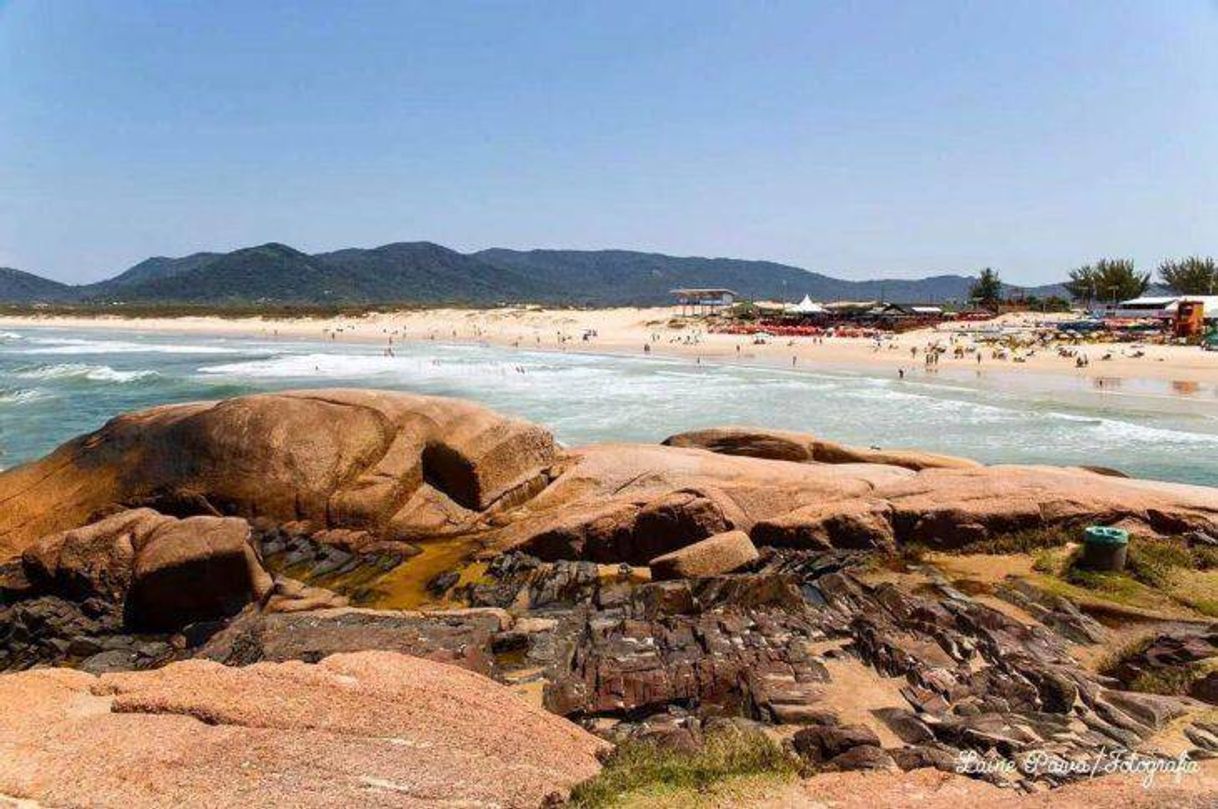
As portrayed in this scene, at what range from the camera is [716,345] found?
68750 millimetres

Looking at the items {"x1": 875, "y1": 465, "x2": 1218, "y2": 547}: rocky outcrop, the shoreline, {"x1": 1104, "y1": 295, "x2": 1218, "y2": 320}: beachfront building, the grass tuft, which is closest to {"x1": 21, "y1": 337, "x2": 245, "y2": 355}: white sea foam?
the shoreline

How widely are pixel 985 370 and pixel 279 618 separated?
46076 millimetres

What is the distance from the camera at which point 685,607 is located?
33.3ft

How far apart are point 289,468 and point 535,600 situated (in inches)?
232

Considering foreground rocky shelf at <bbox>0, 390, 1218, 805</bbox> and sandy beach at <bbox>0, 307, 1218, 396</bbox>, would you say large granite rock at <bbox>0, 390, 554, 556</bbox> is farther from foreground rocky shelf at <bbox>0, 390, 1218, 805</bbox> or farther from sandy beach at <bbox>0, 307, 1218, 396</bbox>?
sandy beach at <bbox>0, 307, 1218, 396</bbox>

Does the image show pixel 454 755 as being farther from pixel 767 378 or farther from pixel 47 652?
pixel 767 378

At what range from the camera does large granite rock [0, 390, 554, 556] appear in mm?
13398

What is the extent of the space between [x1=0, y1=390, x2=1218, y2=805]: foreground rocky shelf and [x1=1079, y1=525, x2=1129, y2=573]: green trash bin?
1.18 m

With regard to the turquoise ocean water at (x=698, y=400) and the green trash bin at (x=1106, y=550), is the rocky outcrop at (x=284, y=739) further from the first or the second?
the turquoise ocean water at (x=698, y=400)

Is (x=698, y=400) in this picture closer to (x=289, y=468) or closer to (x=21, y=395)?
(x=289, y=468)

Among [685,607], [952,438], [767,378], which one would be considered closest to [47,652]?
[685,607]

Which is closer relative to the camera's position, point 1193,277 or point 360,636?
point 360,636

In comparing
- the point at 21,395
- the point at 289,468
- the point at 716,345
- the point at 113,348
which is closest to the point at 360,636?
the point at 289,468

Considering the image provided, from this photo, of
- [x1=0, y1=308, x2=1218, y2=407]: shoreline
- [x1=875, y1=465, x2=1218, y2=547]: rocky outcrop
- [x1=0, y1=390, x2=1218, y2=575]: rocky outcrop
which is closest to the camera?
[x1=875, y1=465, x2=1218, y2=547]: rocky outcrop
